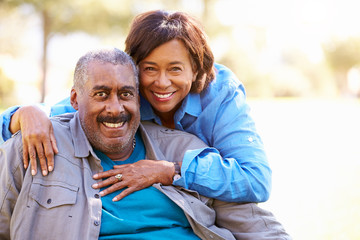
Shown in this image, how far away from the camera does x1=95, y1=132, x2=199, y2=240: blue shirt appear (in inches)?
98.7

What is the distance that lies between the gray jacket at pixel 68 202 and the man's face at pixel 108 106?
11cm

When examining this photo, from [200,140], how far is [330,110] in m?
11.5

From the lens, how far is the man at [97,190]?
2393mm

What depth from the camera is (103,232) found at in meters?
2.47

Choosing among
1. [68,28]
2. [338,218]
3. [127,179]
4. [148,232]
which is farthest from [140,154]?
[68,28]

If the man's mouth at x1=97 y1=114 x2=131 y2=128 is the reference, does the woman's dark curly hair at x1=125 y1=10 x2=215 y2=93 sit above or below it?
above

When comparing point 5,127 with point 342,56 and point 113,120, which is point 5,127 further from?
point 342,56

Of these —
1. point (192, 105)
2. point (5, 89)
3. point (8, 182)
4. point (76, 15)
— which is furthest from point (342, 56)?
point (8, 182)

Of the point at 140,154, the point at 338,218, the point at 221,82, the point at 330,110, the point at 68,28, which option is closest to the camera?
the point at 140,154

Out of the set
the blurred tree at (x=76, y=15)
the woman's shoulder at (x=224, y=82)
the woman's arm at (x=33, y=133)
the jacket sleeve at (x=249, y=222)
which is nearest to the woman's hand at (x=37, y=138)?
the woman's arm at (x=33, y=133)

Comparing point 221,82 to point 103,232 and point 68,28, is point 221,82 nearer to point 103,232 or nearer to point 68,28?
point 103,232

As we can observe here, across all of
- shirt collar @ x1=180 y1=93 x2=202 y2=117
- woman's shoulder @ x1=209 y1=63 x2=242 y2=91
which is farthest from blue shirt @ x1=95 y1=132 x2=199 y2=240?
woman's shoulder @ x1=209 y1=63 x2=242 y2=91

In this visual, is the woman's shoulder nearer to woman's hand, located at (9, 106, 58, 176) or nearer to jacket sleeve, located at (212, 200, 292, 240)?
jacket sleeve, located at (212, 200, 292, 240)

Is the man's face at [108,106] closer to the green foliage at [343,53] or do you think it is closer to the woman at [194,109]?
the woman at [194,109]
